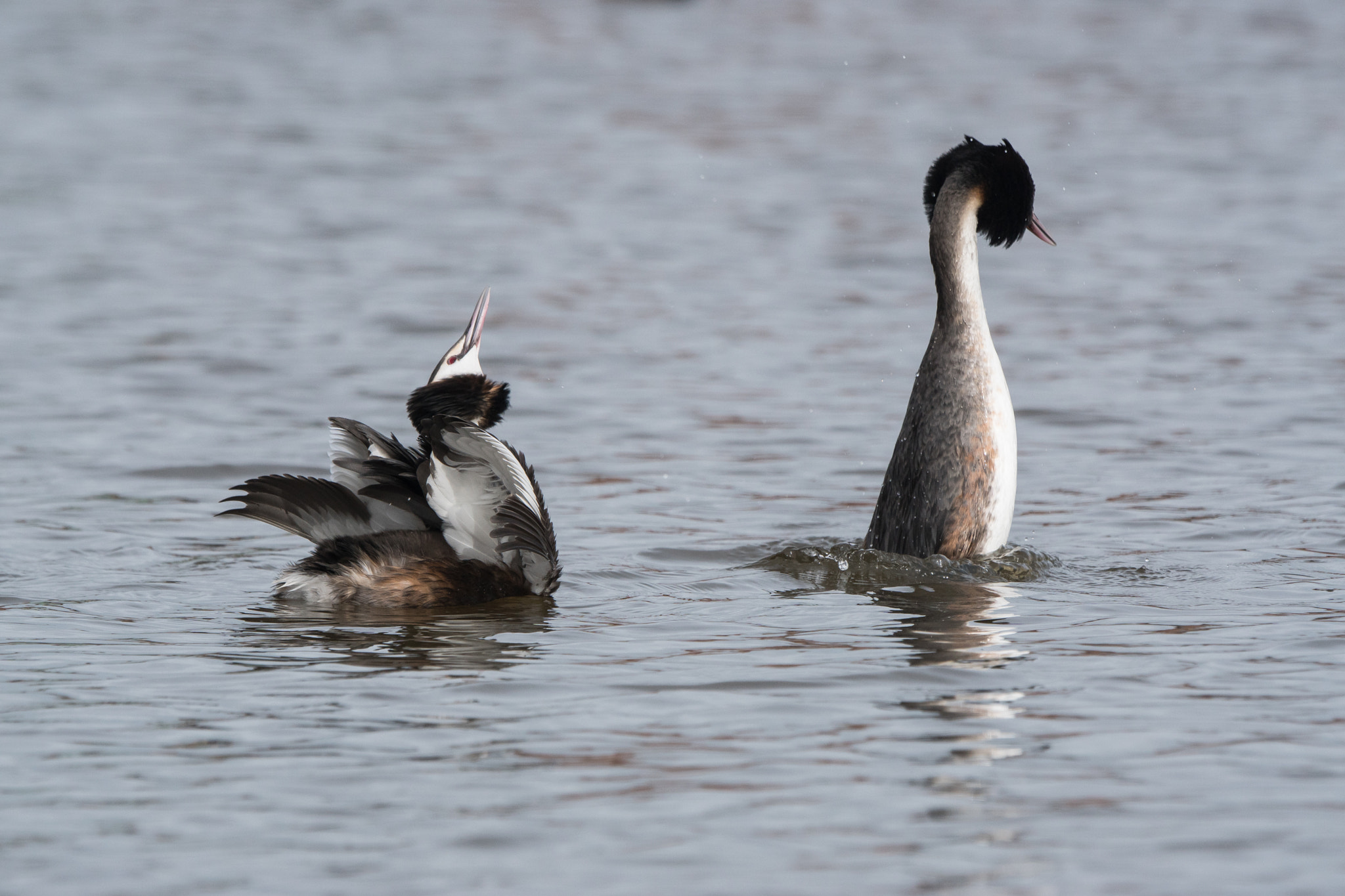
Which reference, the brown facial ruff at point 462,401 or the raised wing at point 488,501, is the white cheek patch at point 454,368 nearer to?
the brown facial ruff at point 462,401

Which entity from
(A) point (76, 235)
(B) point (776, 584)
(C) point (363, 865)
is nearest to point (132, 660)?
(C) point (363, 865)

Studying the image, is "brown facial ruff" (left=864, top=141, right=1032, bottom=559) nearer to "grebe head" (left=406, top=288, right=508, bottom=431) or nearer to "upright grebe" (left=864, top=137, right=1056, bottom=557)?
"upright grebe" (left=864, top=137, right=1056, bottom=557)

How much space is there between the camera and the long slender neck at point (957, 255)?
786 cm

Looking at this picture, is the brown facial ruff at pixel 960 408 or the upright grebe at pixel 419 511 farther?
the brown facial ruff at pixel 960 408

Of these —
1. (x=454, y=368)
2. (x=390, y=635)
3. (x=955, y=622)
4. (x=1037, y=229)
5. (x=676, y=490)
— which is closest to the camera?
(x=390, y=635)

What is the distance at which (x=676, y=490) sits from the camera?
31.4 ft

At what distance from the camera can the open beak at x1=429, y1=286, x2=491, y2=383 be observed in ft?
23.5

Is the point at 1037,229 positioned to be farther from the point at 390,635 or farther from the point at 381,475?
the point at 390,635

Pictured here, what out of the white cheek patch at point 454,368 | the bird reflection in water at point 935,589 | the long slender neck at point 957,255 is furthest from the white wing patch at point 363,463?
the long slender neck at point 957,255

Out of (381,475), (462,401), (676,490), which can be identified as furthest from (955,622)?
(676,490)

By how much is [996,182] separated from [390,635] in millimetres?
3272

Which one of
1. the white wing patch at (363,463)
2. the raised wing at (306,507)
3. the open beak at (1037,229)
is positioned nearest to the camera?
the raised wing at (306,507)

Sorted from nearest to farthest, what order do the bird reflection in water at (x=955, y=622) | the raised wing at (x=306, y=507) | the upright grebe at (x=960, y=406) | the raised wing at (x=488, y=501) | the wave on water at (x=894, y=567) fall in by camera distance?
the bird reflection in water at (x=955, y=622)
the raised wing at (x=488, y=501)
the raised wing at (x=306, y=507)
the wave on water at (x=894, y=567)
the upright grebe at (x=960, y=406)

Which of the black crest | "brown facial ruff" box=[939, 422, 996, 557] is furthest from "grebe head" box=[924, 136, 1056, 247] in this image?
"brown facial ruff" box=[939, 422, 996, 557]
